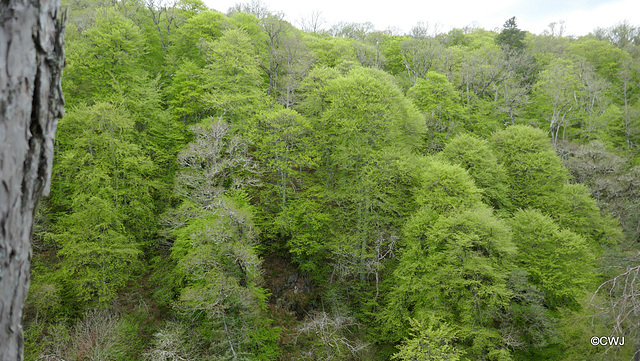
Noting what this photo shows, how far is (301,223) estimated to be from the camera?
17516 millimetres

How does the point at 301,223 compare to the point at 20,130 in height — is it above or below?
below

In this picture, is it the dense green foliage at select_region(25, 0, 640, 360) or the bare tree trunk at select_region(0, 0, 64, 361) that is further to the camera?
the dense green foliage at select_region(25, 0, 640, 360)

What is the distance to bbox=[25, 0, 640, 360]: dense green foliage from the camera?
12.5 metres

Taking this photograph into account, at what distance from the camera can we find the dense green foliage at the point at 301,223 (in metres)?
12.5

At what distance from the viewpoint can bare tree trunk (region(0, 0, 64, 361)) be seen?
1.29 meters

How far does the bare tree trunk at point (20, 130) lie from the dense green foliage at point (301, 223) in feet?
34.7

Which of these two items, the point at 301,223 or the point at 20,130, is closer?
the point at 20,130

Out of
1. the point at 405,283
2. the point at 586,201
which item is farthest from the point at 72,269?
the point at 586,201

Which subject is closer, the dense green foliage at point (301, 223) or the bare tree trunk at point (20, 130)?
the bare tree trunk at point (20, 130)

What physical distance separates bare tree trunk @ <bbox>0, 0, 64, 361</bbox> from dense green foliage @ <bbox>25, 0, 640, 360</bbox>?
416 inches

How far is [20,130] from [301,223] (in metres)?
16.4

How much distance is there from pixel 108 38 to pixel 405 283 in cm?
2259

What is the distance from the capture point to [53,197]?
17938mm

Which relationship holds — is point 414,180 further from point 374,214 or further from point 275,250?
point 275,250
